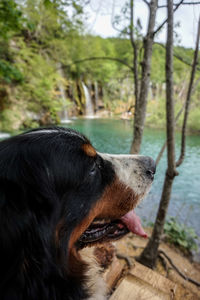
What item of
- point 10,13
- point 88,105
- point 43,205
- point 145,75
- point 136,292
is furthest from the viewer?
point 88,105

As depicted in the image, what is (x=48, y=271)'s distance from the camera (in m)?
1.04

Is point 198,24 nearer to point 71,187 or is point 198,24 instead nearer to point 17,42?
point 71,187

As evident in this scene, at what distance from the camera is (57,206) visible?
121cm

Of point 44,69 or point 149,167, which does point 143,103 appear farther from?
point 44,69

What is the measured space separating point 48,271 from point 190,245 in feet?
14.2

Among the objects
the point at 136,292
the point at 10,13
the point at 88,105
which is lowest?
the point at 136,292

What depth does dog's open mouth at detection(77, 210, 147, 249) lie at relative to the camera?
154cm

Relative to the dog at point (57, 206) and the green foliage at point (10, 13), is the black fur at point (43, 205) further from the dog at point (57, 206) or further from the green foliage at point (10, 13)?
the green foliage at point (10, 13)

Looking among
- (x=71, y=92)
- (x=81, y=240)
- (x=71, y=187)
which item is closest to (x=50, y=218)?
(x=71, y=187)

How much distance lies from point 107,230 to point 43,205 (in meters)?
0.76

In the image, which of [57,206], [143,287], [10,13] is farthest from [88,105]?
[57,206]

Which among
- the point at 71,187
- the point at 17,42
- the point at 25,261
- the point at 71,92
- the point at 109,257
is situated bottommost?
the point at 109,257

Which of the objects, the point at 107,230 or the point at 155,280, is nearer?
the point at 107,230

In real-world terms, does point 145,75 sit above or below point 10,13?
below
